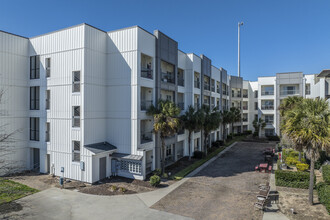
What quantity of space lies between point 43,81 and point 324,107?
77.7 feet

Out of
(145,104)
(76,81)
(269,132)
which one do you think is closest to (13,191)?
(76,81)

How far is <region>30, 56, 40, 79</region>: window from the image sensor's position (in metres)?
22.2

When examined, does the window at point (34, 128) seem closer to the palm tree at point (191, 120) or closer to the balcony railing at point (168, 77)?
the balcony railing at point (168, 77)

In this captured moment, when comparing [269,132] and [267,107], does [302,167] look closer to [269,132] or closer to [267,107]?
[269,132]

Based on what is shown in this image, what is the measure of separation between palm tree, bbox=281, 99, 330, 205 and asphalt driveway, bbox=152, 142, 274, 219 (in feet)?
14.7

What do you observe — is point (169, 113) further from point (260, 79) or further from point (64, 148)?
point (260, 79)

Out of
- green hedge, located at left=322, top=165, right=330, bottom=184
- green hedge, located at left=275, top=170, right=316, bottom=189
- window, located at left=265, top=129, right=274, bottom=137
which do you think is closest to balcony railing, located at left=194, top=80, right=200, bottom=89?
green hedge, located at left=275, top=170, right=316, bottom=189

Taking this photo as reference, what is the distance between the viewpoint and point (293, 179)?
17.4 metres

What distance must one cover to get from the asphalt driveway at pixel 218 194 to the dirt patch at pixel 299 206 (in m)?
1.79

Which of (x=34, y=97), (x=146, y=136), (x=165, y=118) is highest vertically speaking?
(x=34, y=97)

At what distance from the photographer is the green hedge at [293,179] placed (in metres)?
17.0

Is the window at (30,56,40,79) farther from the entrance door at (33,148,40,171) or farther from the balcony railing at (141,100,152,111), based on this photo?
the balcony railing at (141,100,152,111)

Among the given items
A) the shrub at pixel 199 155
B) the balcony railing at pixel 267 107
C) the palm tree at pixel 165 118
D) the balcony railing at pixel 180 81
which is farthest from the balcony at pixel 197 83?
the balcony railing at pixel 267 107

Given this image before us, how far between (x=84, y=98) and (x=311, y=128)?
56.5ft
